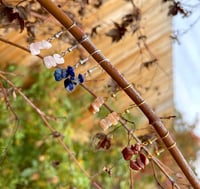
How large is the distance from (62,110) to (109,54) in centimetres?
86

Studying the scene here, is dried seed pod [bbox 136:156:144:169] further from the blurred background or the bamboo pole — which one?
the blurred background

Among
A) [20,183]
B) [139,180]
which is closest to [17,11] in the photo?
[20,183]

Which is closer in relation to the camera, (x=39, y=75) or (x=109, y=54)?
(x=109, y=54)

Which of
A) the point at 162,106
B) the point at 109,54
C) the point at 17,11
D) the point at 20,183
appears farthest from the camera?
the point at 162,106

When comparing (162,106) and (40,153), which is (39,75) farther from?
(162,106)

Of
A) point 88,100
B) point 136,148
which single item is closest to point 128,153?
point 136,148

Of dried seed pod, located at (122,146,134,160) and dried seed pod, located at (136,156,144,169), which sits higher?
dried seed pod, located at (122,146,134,160)

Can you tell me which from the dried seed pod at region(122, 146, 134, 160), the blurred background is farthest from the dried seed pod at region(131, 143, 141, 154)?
the blurred background

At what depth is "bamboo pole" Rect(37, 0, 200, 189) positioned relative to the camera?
2.51ft

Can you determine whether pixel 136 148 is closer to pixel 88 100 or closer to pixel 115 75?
pixel 115 75

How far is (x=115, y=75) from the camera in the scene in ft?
2.57

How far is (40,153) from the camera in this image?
3127 mm

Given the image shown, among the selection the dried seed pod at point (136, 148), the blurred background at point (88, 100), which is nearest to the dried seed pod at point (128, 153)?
the dried seed pod at point (136, 148)

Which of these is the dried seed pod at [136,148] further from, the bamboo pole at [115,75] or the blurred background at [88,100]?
the blurred background at [88,100]
